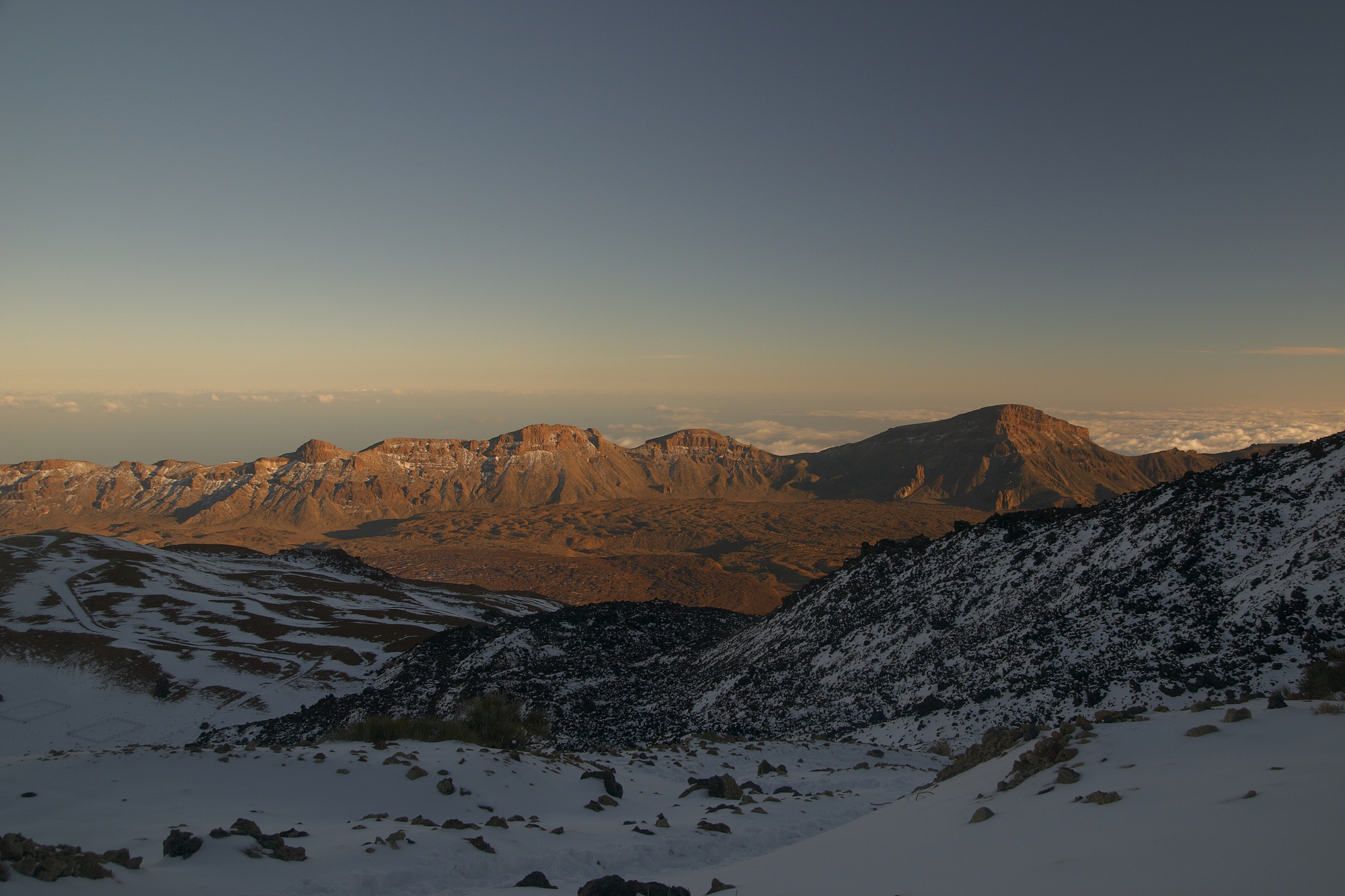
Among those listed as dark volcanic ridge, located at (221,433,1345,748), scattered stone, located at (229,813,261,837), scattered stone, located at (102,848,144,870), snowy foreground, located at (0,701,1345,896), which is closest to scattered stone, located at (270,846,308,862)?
snowy foreground, located at (0,701,1345,896)

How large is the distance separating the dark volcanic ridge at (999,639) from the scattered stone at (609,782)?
852 centimetres

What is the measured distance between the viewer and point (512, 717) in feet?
64.4

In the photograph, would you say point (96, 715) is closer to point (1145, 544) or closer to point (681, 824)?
point (681, 824)

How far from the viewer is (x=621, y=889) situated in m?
7.05

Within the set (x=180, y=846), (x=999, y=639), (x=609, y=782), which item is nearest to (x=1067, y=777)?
(x=609, y=782)

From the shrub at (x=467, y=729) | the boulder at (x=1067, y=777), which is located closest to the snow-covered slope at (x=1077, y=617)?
the shrub at (x=467, y=729)

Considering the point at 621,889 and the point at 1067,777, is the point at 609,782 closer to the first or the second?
the point at 621,889

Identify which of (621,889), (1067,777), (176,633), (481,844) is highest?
(1067,777)

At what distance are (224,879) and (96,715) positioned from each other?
124 feet

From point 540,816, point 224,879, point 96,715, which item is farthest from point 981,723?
point 96,715

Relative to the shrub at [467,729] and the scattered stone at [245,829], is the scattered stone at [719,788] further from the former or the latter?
the scattered stone at [245,829]

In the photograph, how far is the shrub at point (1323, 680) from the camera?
33.4 ft

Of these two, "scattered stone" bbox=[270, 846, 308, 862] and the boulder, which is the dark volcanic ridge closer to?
the boulder

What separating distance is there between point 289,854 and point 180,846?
1224 millimetres
